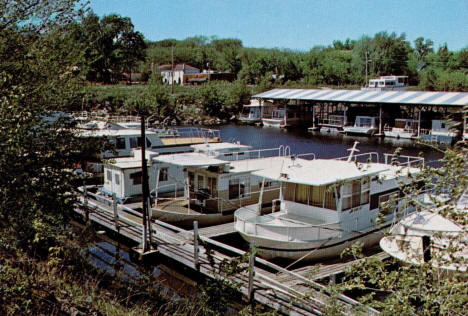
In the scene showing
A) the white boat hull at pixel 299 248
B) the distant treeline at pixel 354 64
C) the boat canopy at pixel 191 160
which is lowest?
the white boat hull at pixel 299 248

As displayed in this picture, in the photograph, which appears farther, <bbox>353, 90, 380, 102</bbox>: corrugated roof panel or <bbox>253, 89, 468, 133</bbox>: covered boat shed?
<bbox>353, 90, 380, 102</bbox>: corrugated roof panel

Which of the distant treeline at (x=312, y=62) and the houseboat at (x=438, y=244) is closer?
the houseboat at (x=438, y=244)

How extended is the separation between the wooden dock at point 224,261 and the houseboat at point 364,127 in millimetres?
43345

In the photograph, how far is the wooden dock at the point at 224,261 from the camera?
1116 cm

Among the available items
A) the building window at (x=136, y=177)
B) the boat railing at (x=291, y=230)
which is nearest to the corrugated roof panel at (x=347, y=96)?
the building window at (x=136, y=177)

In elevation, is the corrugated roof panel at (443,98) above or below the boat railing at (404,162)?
above

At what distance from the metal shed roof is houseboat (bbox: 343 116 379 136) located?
10.2 feet

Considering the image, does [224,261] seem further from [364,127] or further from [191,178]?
[364,127]

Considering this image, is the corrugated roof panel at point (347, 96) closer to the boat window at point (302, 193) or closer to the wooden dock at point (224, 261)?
the boat window at point (302, 193)

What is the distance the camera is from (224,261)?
10.4 metres

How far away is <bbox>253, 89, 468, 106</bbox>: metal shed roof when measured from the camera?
51.9 meters

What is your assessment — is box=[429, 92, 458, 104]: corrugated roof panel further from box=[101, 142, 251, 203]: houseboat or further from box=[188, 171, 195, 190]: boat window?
box=[188, 171, 195, 190]: boat window

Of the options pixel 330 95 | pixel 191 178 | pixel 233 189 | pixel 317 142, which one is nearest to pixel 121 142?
pixel 191 178

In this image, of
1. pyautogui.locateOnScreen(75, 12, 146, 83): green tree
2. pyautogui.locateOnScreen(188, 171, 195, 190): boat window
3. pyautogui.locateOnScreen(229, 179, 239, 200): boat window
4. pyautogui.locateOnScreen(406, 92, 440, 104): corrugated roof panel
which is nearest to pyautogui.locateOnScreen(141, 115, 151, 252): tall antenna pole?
pyautogui.locateOnScreen(188, 171, 195, 190): boat window
